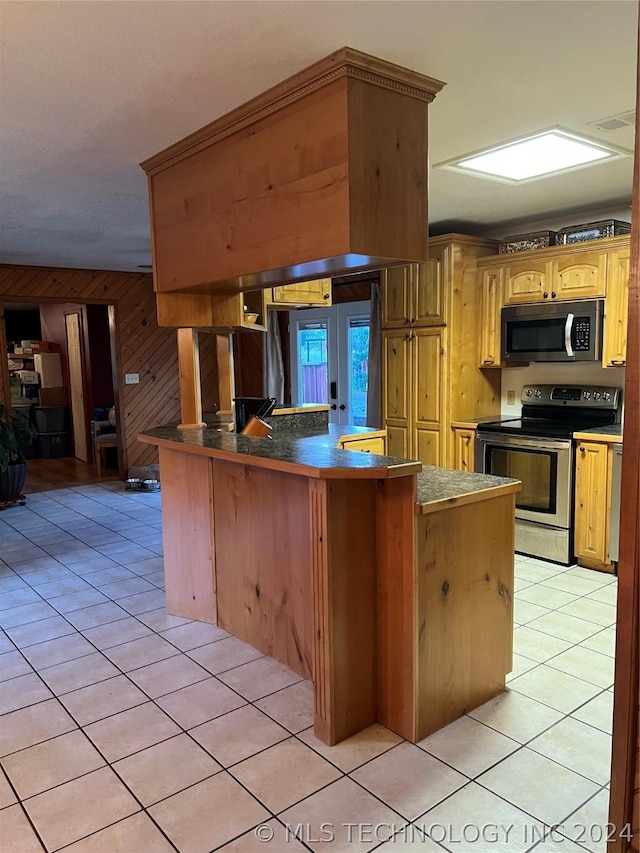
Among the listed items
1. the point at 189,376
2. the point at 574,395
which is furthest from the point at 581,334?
the point at 189,376

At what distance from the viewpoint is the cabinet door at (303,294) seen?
422cm

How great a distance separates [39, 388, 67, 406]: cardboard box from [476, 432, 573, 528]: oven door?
7.04 metres

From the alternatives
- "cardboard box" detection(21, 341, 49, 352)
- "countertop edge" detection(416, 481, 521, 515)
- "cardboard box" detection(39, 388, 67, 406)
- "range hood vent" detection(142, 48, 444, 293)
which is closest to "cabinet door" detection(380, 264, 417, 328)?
"range hood vent" detection(142, 48, 444, 293)

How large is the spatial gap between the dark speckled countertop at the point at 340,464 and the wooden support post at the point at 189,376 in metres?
0.40

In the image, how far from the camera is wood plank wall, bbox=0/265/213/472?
255 inches

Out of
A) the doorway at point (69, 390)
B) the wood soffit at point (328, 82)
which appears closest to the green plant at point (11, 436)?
the doorway at point (69, 390)

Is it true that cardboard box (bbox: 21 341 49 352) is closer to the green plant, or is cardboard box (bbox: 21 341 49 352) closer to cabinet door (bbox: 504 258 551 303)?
the green plant

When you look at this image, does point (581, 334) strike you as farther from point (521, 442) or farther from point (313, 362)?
point (313, 362)

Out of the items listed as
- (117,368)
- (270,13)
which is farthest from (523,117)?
(117,368)

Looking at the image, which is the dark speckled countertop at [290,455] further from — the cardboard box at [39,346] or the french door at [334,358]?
the cardboard box at [39,346]

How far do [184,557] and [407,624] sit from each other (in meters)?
1.59

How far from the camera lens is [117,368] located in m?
7.01

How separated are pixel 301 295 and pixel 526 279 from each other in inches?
64.7

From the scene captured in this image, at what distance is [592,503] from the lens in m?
3.96
